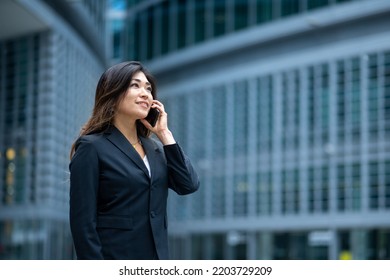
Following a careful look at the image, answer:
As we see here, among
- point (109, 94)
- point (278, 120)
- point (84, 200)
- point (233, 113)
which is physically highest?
point (233, 113)

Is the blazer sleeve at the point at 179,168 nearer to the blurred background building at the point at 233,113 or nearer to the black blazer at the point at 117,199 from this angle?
the black blazer at the point at 117,199

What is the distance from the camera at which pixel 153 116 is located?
11.0 ft

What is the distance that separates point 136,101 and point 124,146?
165 mm

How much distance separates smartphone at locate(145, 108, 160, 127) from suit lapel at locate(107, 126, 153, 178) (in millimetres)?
164

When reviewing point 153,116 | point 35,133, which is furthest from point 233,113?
point 153,116

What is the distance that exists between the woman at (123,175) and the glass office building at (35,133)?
2914 cm

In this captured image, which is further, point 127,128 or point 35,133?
point 35,133

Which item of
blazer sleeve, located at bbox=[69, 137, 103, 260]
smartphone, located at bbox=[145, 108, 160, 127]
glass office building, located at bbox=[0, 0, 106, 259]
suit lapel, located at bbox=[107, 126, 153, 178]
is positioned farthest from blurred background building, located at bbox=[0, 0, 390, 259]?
blazer sleeve, located at bbox=[69, 137, 103, 260]

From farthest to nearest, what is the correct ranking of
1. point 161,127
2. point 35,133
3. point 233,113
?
point 233,113 < point 35,133 < point 161,127

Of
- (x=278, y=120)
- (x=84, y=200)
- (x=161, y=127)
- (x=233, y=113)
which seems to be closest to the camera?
(x=84, y=200)

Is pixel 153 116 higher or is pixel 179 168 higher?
pixel 153 116

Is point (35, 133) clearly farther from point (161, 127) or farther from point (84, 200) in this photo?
point (84, 200)
